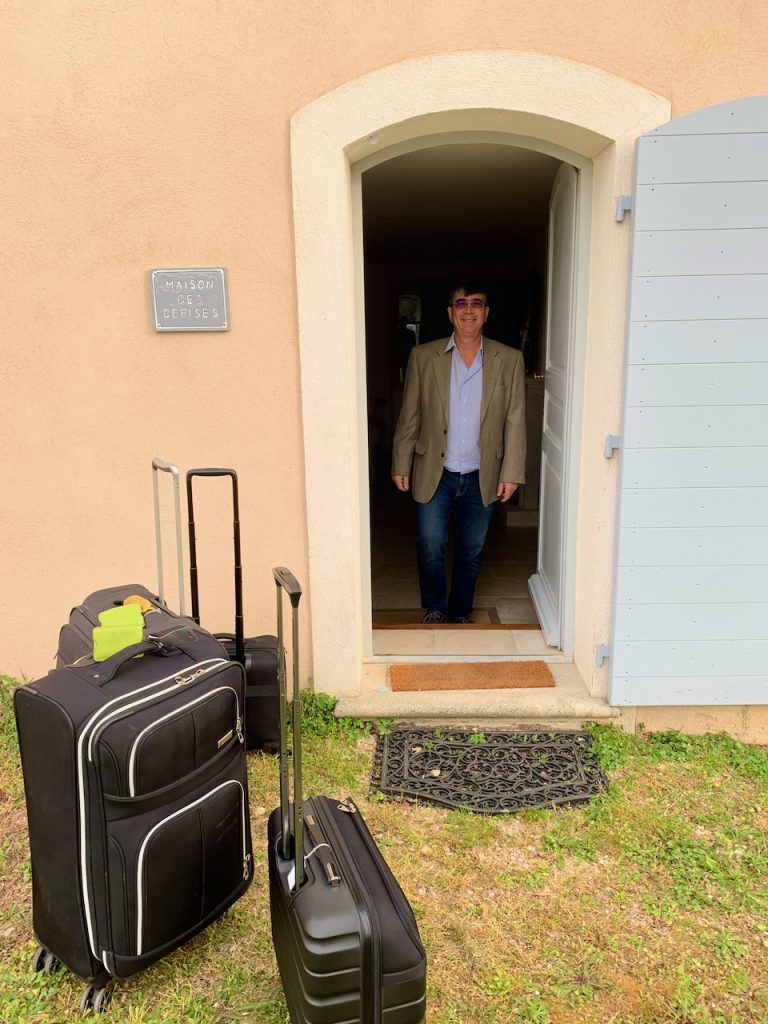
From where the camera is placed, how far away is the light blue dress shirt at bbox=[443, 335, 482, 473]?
4094mm

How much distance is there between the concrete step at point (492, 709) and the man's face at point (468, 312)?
186 cm

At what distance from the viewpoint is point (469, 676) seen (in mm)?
3588

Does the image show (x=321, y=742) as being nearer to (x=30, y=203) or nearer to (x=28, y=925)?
(x=28, y=925)

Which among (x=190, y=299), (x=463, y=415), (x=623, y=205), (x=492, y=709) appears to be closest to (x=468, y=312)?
(x=463, y=415)

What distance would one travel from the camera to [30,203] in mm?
3043

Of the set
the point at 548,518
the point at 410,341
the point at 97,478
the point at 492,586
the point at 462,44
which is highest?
the point at 462,44

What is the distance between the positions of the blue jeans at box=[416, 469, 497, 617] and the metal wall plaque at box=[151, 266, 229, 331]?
1.66 meters

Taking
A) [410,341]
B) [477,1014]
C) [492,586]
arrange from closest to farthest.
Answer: [477,1014]
[492,586]
[410,341]

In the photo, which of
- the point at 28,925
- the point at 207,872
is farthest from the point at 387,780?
the point at 28,925

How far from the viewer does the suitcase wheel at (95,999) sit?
79.9 inches

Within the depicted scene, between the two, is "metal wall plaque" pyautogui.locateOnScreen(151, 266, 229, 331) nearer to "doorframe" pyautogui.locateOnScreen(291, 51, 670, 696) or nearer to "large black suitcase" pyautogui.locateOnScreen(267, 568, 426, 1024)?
"doorframe" pyautogui.locateOnScreen(291, 51, 670, 696)

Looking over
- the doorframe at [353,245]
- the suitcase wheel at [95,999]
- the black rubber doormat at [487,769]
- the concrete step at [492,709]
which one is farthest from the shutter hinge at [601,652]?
the suitcase wheel at [95,999]

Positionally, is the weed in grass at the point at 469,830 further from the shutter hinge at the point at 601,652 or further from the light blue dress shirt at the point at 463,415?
the light blue dress shirt at the point at 463,415

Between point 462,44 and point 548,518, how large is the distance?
236 centimetres
